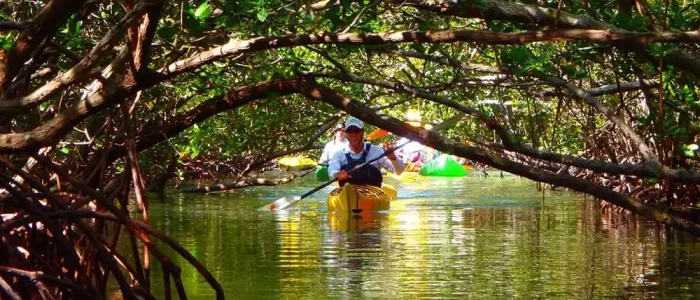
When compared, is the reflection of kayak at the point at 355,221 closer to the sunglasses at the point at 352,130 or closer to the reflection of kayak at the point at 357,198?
the reflection of kayak at the point at 357,198

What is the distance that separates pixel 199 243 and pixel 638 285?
4.21 metres

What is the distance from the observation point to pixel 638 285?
809 cm

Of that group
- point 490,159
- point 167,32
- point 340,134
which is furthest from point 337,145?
point 167,32

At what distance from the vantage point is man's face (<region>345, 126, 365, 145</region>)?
12.7 metres

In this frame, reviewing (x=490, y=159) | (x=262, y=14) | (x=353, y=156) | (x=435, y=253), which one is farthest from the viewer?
(x=353, y=156)

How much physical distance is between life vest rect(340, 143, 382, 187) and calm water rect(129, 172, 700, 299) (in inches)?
16.8

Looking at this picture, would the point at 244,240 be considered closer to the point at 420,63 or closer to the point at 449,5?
the point at 420,63

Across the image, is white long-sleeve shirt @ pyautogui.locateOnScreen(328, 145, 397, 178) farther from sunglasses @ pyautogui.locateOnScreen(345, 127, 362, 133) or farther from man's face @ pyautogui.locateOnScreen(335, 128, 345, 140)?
sunglasses @ pyautogui.locateOnScreen(345, 127, 362, 133)

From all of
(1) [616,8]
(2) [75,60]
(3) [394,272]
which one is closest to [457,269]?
(3) [394,272]

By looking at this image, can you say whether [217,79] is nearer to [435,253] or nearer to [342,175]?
[435,253]

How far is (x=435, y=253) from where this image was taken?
32.8ft

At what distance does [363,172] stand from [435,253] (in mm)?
4117

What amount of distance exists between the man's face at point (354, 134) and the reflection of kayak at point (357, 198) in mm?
983

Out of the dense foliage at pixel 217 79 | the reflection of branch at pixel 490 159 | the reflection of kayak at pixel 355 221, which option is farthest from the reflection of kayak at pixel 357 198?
the reflection of branch at pixel 490 159
